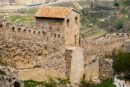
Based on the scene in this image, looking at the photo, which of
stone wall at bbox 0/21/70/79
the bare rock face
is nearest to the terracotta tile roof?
stone wall at bbox 0/21/70/79

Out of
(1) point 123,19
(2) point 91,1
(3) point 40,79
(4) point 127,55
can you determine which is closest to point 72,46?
(3) point 40,79

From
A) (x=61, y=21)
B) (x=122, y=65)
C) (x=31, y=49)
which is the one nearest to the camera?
(x=31, y=49)

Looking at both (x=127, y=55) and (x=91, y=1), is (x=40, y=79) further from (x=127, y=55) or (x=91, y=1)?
(x=91, y=1)

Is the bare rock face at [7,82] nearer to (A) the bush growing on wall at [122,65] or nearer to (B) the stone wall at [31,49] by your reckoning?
(B) the stone wall at [31,49]

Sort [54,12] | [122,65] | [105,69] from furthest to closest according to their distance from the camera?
[122,65] < [105,69] < [54,12]

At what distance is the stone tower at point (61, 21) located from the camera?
32.1 metres

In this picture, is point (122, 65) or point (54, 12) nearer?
point (54, 12)

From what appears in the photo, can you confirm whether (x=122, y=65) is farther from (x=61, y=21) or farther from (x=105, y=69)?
(x=61, y=21)

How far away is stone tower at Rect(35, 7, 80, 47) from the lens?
32062 mm

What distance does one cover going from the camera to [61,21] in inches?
1261

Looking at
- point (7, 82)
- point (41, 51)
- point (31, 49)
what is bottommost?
point (41, 51)

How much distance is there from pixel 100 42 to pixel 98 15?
63822 millimetres

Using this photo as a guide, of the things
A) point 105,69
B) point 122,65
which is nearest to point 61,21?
point 105,69

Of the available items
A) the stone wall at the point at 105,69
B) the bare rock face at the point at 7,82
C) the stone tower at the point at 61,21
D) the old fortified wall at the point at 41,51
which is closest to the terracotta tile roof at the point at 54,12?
the stone tower at the point at 61,21
